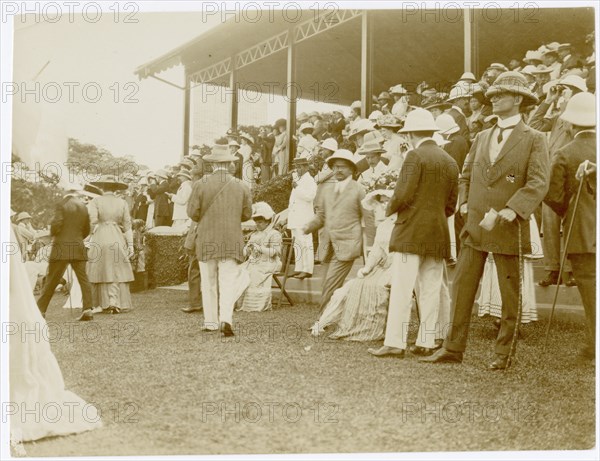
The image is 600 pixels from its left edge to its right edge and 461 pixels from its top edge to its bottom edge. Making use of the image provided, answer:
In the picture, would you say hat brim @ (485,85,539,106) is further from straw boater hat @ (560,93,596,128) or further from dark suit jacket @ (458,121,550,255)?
straw boater hat @ (560,93,596,128)

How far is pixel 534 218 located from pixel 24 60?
4.47m

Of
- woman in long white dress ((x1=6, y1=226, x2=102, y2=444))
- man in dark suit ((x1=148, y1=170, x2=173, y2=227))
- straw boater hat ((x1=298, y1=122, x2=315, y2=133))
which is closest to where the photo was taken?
woman in long white dress ((x1=6, y1=226, x2=102, y2=444))

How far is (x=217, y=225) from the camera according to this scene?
6230mm

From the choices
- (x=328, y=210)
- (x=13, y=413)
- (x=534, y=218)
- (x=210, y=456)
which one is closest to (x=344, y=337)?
(x=328, y=210)

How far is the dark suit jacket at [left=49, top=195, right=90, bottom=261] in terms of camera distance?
17.0 feet

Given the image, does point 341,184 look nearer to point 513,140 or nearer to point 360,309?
point 360,309

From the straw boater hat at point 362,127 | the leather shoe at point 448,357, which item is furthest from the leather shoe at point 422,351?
the straw boater hat at point 362,127

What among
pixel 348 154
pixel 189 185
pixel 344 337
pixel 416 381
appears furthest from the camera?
pixel 189 185

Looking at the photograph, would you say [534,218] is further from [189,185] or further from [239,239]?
[189,185]

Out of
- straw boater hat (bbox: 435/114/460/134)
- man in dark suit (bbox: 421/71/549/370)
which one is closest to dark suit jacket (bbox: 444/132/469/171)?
straw boater hat (bbox: 435/114/460/134)

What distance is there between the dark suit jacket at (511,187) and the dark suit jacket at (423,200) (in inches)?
19.3

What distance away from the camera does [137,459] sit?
11.0ft

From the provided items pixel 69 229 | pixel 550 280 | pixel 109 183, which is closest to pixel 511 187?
pixel 550 280

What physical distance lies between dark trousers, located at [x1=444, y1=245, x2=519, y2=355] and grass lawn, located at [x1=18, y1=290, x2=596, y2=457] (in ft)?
0.62
